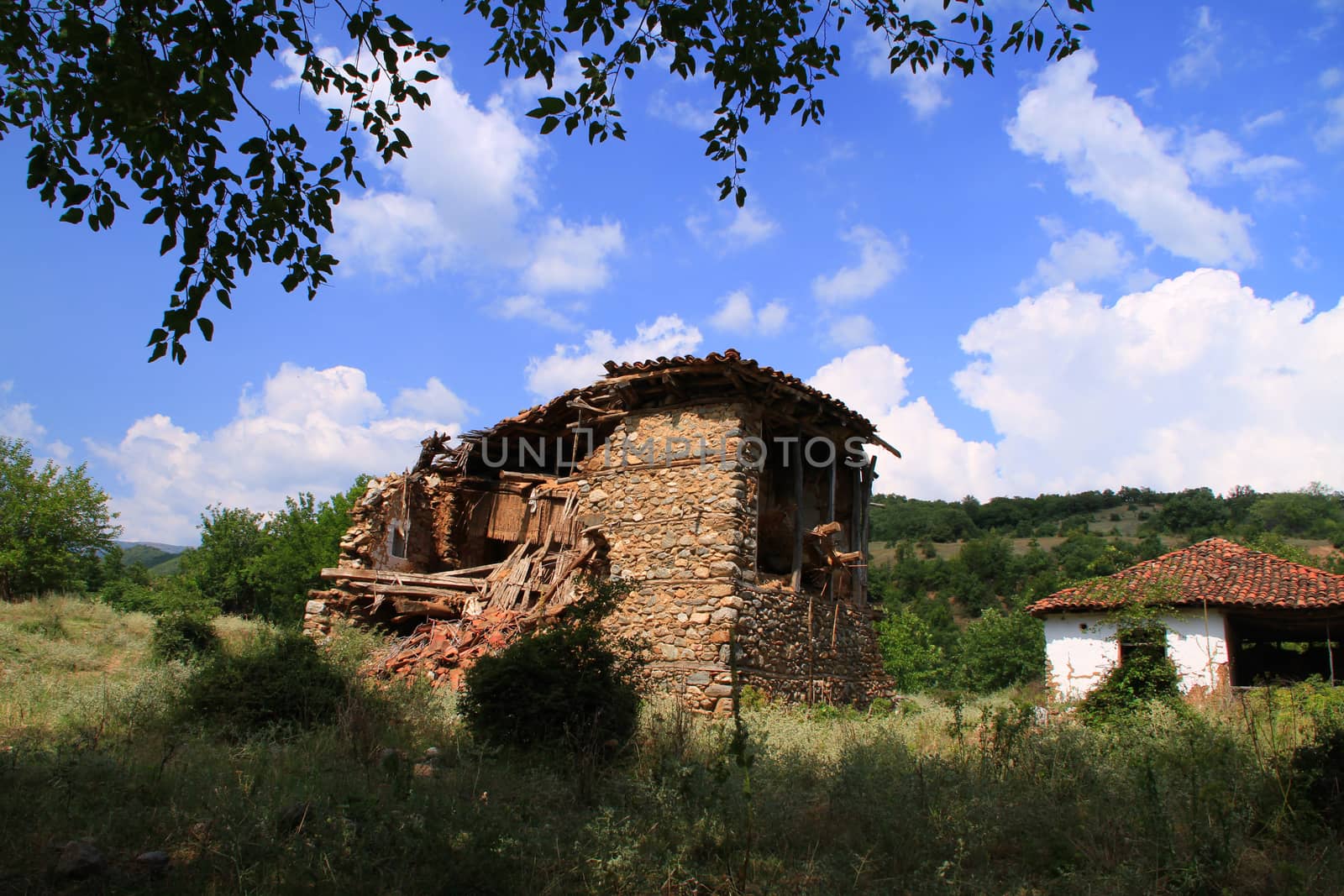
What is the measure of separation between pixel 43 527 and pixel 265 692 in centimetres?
2511

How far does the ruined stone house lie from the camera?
1269cm

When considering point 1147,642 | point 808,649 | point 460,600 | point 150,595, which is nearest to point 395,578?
point 460,600

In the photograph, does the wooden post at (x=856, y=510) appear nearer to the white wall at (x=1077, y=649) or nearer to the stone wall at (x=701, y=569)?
the stone wall at (x=701, y=569)

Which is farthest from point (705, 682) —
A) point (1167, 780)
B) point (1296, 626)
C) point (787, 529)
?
point (1296, 626)

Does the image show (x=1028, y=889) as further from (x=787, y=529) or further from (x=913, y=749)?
(x=787, y=529)

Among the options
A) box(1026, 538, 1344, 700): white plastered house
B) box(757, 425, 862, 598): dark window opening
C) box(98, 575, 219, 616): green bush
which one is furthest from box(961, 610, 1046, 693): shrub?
box(98, 575, 219, 616): green bush

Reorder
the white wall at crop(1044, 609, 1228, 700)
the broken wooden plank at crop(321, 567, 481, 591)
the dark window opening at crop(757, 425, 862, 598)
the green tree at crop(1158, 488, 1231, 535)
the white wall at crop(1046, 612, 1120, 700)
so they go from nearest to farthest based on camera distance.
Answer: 1. the dark window opening at crop(757, 425, 862, 598)
2. the broken wooden plank at crop(321, 567, 481, 591)
3. the white wall at crop(1044, 609, 1228, 700)
4. the white wall at crop(1046, 612, 1120, 700)
5. the green tree at crop(1158, 488, 1231, 535)

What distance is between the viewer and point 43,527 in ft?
90.6

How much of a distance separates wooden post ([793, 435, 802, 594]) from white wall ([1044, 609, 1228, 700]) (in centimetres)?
623

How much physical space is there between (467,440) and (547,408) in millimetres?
1989

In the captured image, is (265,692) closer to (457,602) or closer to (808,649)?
(457,602)

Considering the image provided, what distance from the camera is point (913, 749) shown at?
9.02 metres

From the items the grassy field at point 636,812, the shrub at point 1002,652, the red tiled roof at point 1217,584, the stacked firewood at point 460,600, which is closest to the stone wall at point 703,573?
the stacked firewood at point 460,600

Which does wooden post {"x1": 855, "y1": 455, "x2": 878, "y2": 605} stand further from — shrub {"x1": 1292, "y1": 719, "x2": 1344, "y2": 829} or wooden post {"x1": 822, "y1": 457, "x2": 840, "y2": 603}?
shrub {"x1": 1292, "y1": 719, "x2": 1344, "y2": 829}
